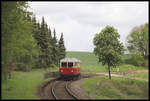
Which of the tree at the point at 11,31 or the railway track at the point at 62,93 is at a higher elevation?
the tree at the point at 11,31

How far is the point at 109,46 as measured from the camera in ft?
86.0

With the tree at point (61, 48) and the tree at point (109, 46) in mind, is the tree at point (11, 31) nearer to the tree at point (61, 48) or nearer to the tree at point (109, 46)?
the tree at point (109, 46)

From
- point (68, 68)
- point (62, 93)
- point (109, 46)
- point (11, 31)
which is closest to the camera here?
point (11, 31)

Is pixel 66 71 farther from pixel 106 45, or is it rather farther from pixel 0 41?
pixel 0 41

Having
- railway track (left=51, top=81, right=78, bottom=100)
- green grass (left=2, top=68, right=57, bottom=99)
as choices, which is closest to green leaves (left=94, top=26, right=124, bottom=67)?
Answer: railway track (left=51, top=81, right=78, bottom=100)

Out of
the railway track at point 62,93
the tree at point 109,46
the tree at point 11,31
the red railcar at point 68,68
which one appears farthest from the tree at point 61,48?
the tree at point 11,31

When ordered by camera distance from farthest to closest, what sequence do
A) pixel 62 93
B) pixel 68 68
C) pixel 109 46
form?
pixel 68 68, pixel 109 46, pixel 62 93

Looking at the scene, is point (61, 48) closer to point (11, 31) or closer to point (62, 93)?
point (62, 93)

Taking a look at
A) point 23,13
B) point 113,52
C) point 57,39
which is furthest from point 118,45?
point 57,39

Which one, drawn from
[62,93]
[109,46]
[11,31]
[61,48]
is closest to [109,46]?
[109,46]

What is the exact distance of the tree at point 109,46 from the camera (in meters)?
26.3

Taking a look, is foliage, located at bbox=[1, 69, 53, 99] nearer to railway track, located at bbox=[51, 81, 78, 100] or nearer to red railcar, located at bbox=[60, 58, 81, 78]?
railway track, located at bbox=[51, 81, 78, 100]

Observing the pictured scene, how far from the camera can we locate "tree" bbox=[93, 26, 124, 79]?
26281mm

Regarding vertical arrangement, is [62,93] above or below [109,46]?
below
